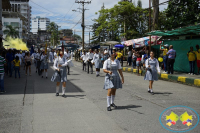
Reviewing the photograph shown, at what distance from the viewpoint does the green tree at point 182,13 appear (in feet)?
84.1

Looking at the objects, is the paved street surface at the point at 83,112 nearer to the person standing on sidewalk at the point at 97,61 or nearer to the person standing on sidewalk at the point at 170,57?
the person standing on sidewalk at the point at 170,57

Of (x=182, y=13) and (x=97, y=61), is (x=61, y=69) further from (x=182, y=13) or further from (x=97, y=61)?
(x=182, y=13)

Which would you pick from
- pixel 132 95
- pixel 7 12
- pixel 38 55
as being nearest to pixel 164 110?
pixel 132 95

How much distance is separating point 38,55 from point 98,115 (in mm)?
12679

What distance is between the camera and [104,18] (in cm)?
4862

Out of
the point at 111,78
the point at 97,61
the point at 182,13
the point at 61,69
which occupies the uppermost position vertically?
the point at 182,13

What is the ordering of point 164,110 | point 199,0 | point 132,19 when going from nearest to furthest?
1. point 164,110
2. point 199,0
3. point 132,19

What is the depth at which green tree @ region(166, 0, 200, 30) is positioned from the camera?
25.6 m

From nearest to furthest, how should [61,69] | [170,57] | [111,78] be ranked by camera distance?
[111,78] < [61,69] < [170,57]

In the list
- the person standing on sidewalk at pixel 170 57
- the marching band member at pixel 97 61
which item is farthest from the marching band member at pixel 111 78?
the marching band member at pixel 97 61

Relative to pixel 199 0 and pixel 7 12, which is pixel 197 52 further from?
pixel 7 12

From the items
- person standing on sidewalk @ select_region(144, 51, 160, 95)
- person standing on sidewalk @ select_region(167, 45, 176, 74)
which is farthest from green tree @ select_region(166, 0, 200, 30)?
person standing on sidewalk @ select_region(144, 51, 160, 95)

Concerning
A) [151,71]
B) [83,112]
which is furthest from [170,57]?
[83,112]

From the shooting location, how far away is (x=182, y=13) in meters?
26.5
